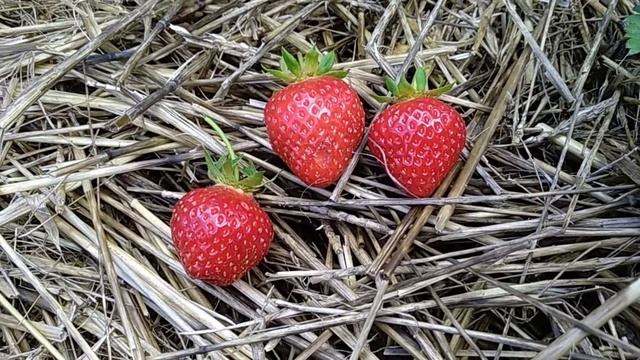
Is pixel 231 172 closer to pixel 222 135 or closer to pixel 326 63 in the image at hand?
pixel 222 135

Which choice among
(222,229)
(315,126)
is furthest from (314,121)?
(222,229)

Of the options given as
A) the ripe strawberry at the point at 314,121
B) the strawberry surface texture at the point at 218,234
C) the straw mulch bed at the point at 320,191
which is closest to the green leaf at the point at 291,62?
the ripe strawberry at the point at 314,121

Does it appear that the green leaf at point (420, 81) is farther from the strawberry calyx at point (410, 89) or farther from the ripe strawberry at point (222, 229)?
the ripe strawberry at point (222, 229)

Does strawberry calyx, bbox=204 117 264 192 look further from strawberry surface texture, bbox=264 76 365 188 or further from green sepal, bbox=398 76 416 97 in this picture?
green sepal, bbox=398 76 416 97

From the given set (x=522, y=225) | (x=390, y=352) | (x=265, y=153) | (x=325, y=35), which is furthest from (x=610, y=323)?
(x=325, y=35)

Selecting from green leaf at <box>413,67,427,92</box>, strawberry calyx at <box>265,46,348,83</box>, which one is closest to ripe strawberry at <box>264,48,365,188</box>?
strawberry calyx at <box>265,46,348,83</box>

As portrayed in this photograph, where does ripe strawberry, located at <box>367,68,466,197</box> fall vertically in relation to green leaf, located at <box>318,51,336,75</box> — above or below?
below
